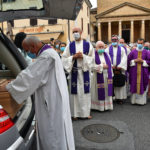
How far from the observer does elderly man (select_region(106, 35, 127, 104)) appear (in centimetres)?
480

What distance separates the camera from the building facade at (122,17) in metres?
39.2

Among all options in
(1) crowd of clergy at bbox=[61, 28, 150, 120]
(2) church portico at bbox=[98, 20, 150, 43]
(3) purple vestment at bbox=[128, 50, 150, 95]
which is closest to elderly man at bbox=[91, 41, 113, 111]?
(1) crowd of clergy at bbox=[61, 28, 150, 120]

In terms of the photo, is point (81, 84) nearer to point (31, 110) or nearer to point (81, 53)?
point (81, 53)

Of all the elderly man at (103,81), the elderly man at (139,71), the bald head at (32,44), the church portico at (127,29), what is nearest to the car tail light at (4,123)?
the bald head at (32,44)

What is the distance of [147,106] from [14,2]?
13.0 ft

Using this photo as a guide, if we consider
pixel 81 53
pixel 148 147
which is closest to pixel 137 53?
pixel 81 53

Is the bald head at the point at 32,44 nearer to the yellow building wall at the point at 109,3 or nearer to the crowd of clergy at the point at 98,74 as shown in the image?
the crowd of clergy at the point at 98,74

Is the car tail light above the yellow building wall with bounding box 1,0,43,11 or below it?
below

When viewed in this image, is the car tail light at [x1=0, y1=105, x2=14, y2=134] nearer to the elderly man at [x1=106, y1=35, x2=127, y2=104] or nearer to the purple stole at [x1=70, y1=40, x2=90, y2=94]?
the purple stole at [x1=70, y1=40, x2=90, y2=94]

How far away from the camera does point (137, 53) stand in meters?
4.77

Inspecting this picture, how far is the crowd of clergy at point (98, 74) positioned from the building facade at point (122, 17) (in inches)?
1361

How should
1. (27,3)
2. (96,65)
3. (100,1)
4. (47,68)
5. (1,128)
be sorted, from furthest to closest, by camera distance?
1. (100,1)
2. (96,65)
3. (27,3)
4. (47,68)
5. (1,128)

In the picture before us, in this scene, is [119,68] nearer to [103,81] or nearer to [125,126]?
[103,81]

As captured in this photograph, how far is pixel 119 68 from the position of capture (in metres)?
4.83
